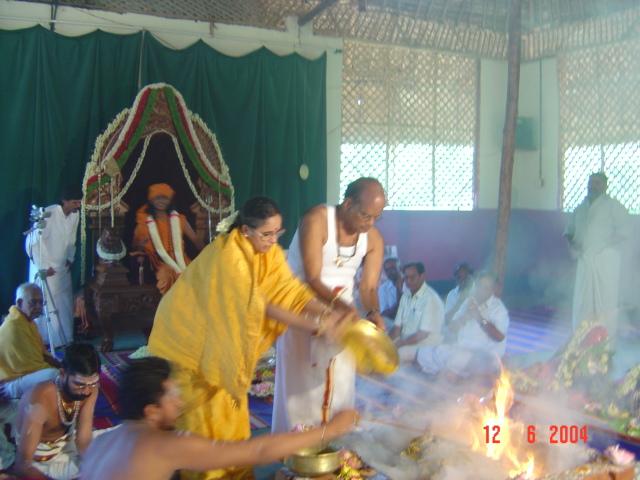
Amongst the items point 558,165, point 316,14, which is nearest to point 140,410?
point 316,14

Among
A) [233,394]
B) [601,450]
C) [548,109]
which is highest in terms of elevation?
[548,109]

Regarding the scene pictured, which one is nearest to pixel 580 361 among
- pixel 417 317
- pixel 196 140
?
pixel 417 317

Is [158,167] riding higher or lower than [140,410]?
higher

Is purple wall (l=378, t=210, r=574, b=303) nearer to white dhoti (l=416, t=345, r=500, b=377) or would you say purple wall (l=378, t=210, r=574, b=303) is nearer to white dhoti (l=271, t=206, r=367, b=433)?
white dhoti (l=416, t=345, r=500, b=377)

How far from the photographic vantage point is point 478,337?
5.49 metres

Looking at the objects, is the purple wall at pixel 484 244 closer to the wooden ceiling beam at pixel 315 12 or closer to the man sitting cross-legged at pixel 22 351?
the wooden ceiling beam at pixel 315 12

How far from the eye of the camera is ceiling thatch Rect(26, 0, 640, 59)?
27.2 feet

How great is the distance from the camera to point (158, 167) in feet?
24.7

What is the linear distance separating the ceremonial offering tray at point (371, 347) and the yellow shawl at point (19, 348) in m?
2.50

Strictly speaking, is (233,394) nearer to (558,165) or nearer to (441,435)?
(441,435)

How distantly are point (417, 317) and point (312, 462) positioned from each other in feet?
9.50

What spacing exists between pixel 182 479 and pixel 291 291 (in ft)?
3.21

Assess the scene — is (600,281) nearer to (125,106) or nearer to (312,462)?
(312,462)

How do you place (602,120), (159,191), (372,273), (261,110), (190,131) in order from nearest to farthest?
(372,273)
(159,191)
(190,131)
(261,110)
(602,120)
